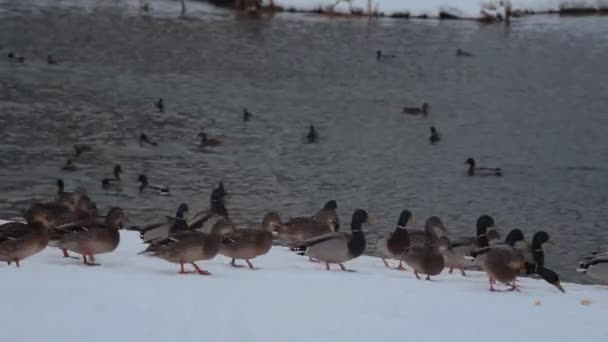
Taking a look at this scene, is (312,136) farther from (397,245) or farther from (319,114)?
(397,245)

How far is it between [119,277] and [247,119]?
18.0 metres

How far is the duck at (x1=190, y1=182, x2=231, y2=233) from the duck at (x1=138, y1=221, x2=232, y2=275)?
2.02 meters

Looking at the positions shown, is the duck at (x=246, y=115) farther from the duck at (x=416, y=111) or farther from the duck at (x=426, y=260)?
the duck at (x=426, y=260)

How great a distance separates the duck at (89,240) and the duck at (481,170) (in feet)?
41.7

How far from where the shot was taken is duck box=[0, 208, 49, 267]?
9648 mm

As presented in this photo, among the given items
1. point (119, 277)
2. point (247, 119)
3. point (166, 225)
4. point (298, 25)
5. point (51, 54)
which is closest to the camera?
point (119, 277)

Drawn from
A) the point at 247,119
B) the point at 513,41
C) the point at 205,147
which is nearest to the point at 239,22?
the point at 513,41

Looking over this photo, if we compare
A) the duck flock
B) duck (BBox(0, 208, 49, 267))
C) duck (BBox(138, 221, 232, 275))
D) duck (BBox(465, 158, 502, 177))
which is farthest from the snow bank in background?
duck (BBox(0, 208, 49, 267))

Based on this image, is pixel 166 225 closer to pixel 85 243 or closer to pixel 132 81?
pixel 85 243

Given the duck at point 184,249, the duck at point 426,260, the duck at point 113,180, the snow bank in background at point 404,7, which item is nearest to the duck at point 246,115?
the duck at point 113,180

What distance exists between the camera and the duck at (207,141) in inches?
945

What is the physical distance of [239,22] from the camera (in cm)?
4531

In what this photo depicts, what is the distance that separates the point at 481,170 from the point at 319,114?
6.99 m

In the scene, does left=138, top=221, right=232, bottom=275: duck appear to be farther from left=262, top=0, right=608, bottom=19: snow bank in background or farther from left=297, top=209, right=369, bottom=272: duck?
left=262, top=0, right=608, bottom=19: snow bank in background
